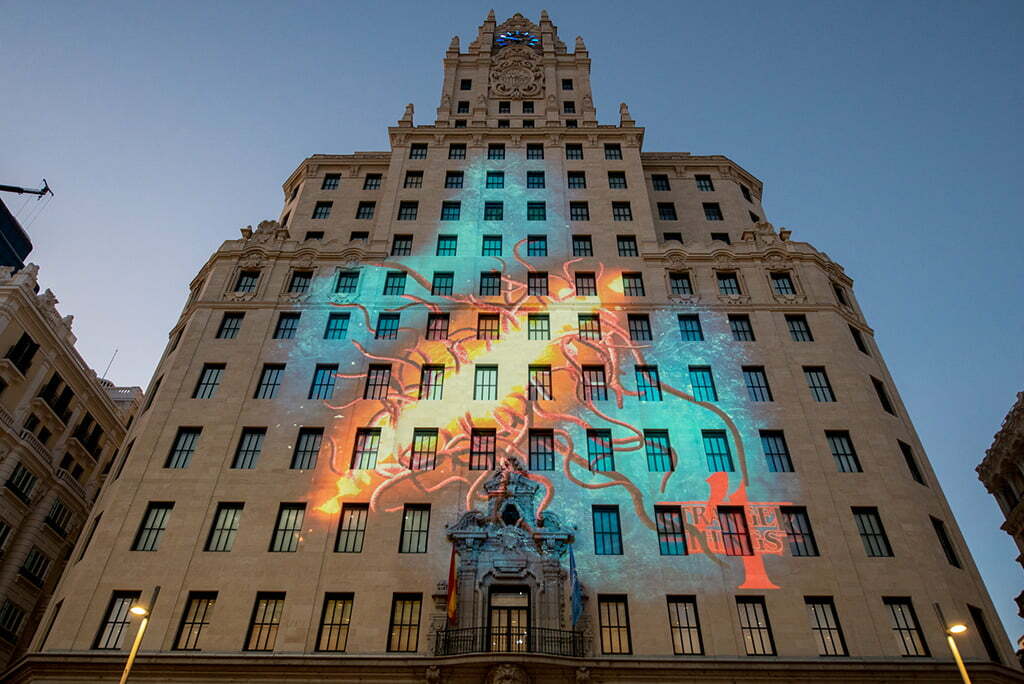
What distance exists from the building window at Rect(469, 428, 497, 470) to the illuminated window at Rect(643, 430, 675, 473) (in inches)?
298

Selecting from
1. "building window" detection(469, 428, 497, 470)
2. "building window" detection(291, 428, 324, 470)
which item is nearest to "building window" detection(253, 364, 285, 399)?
"building window" detection(291, 428, 324, 470)

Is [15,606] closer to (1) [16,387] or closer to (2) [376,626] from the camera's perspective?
(1) [16,387]

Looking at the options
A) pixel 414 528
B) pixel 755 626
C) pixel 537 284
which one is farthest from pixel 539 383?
pixel 755 626

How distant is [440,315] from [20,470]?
30389 millimetres

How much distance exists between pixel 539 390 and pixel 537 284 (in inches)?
325

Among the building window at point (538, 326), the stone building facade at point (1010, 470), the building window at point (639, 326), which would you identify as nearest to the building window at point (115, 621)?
the building window at point (538, 326)

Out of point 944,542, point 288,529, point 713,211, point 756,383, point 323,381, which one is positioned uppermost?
point 713,211

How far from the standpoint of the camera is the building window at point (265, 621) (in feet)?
90.6

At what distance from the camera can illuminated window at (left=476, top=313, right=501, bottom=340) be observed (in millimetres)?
38562

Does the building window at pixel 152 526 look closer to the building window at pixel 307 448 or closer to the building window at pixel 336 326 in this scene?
the building window at pixel 307 448

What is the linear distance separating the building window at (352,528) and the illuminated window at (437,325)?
35.8ft

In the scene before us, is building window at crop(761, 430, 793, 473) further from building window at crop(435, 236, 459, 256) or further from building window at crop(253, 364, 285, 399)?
building window at crop(253, 364, 285, 399)

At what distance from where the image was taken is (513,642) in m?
27.6

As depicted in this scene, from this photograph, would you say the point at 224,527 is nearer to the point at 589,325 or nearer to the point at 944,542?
the point at 589,325
